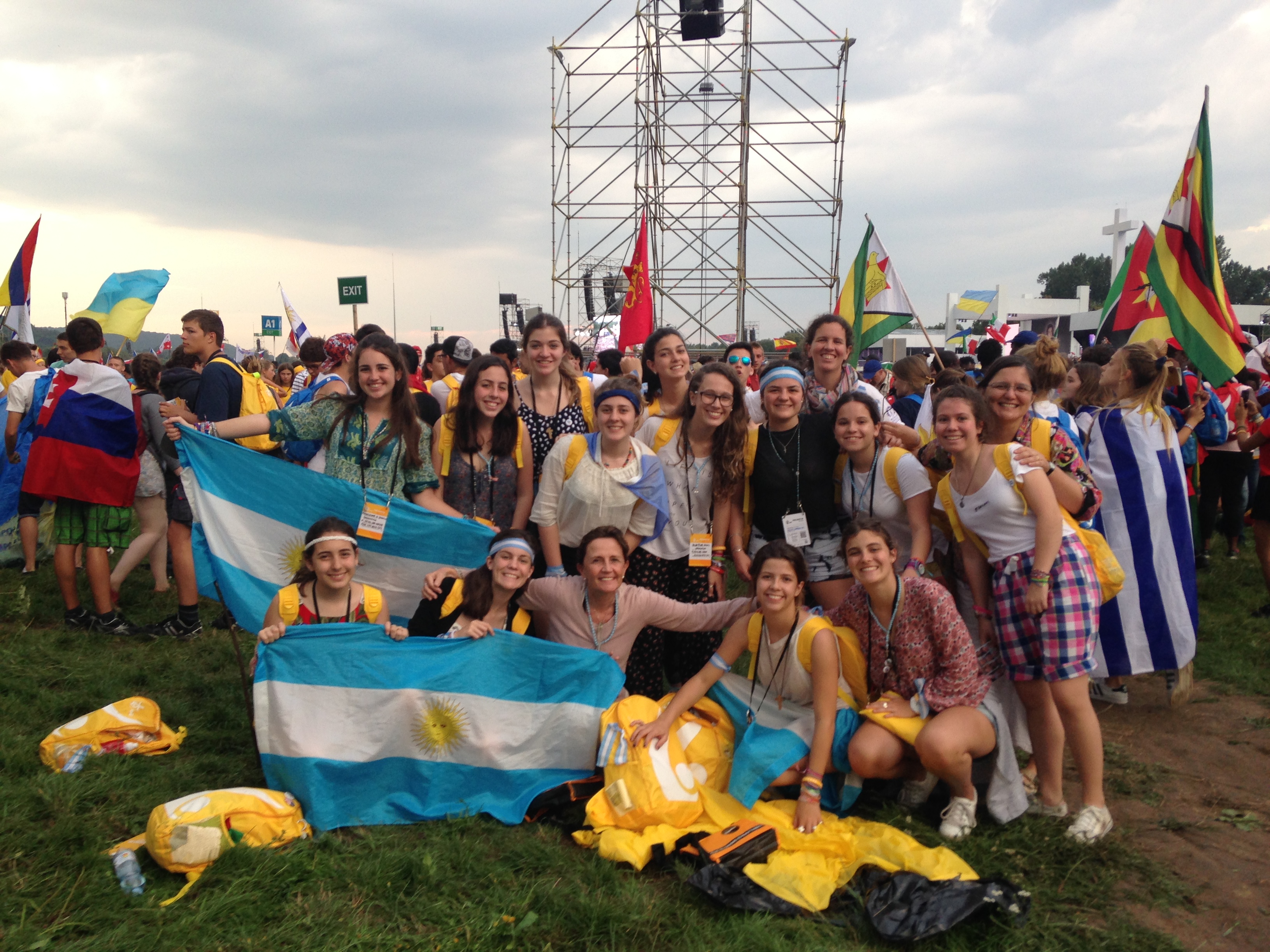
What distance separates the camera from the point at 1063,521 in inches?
129

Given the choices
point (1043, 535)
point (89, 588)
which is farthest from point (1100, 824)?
point (89, 588)

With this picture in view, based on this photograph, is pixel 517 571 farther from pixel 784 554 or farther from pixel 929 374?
pixel 929 374

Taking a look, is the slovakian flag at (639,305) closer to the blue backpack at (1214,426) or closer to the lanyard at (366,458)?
the lanyard at (366,458)

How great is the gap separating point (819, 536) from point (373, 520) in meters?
2.06

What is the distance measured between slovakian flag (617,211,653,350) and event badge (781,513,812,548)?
4.00 m

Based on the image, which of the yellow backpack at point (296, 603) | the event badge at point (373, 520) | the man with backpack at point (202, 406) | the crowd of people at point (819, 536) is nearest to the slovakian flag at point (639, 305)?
the crowd of people at point (819, 536)

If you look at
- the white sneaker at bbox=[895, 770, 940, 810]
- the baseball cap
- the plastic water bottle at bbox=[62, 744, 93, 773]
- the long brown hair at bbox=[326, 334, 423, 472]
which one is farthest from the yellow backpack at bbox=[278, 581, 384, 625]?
the baseball cap

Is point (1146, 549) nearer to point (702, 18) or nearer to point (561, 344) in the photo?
point (561, 344)

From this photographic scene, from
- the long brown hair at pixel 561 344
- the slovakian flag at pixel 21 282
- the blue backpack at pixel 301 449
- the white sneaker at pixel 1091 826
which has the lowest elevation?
the white sneaker at pixel 1091 826

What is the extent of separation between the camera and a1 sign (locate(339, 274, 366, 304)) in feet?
36.3

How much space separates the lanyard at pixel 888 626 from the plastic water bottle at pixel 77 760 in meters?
3.34

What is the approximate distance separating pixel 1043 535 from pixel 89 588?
648 centimetres

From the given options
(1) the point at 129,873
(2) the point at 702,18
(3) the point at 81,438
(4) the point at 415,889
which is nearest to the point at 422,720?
(4) the point at 415,889

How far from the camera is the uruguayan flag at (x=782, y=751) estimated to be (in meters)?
3.28
